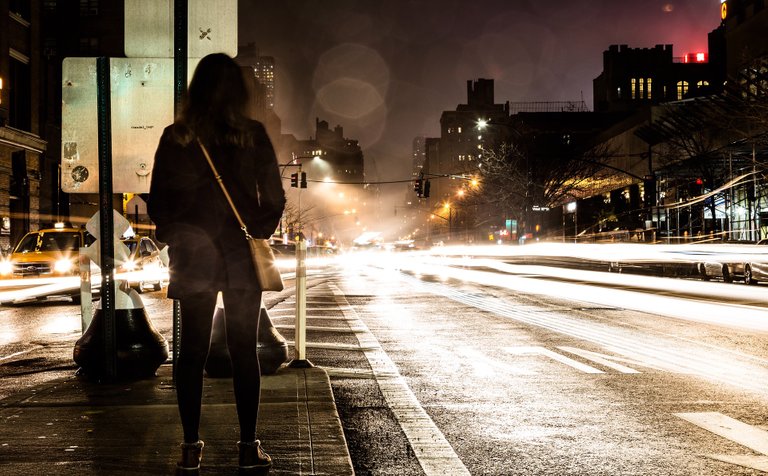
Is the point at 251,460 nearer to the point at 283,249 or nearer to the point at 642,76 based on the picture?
the point at 283,249

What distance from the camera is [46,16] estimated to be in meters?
56.6

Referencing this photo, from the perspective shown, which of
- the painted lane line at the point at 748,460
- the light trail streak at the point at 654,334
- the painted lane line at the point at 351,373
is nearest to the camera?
the painted lane line at the point at 748,460

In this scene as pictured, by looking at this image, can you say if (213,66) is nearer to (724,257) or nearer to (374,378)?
(374,378)

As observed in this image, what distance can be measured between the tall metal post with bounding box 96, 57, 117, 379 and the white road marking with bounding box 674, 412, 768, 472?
4.44 metres

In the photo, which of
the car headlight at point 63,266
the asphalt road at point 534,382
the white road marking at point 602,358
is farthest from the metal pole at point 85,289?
the car headlight at point 63,266

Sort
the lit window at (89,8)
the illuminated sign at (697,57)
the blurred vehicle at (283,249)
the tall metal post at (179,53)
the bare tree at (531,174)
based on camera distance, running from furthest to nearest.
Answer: the illuminated sign at (697,57)
the bare tree at (531,174)
the lit window at (89,8)
the blurred vehicle at (283,249)
the tall metal post at (179,53)

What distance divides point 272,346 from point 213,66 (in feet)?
10.7

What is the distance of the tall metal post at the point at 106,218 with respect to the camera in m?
6.02

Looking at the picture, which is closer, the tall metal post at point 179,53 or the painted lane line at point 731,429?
the painted lane line at point 731,429

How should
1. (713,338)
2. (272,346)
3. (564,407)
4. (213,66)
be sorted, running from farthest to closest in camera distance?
(713,338) < (272,346) < (564,407) < (213,66)

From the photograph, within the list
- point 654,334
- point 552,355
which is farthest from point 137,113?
point 654,334

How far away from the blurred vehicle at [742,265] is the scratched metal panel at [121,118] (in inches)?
840

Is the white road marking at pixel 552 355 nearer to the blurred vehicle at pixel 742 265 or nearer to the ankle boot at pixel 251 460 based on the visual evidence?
the ankle boot at pixel 251 460

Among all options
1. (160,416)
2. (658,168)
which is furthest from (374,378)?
(658,168)
